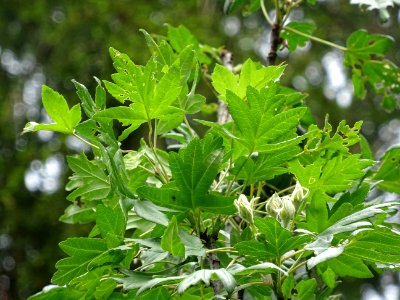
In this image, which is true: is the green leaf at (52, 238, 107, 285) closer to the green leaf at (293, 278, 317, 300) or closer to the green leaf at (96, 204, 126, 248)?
the green leaf at (96, 204, 126, 248)

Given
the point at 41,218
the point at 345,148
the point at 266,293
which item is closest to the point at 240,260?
the point at 266,293

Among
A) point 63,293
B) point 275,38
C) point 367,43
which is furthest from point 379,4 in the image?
point 63,293

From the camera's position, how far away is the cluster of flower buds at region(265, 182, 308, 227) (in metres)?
0.68

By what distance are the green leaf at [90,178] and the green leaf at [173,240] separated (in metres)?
0.16

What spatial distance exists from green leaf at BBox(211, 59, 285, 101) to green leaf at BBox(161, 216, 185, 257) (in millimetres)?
176

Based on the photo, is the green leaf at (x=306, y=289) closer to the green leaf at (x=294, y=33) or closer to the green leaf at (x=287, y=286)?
the green leaf at (x=287, y=286)

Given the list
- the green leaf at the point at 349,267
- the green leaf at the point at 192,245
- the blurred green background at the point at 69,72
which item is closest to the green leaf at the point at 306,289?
the green leaf at the point at 349,267

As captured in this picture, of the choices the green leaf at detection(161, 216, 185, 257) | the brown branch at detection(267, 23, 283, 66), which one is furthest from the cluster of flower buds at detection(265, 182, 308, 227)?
the brown branch at detection(267, 23, 283, 66)

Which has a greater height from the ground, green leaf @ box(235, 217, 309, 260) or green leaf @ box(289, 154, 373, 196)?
green leaf @ box(289, 154, 373, 196)

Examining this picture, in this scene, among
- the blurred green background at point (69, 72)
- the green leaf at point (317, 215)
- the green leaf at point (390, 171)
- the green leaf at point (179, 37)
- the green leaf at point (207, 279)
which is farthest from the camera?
the blurred green background at point (69, 72)

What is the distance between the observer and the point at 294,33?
3.81 feet

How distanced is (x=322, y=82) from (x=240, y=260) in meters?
4.29

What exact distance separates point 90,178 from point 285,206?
24 centimetres

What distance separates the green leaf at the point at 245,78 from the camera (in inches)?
28.8
